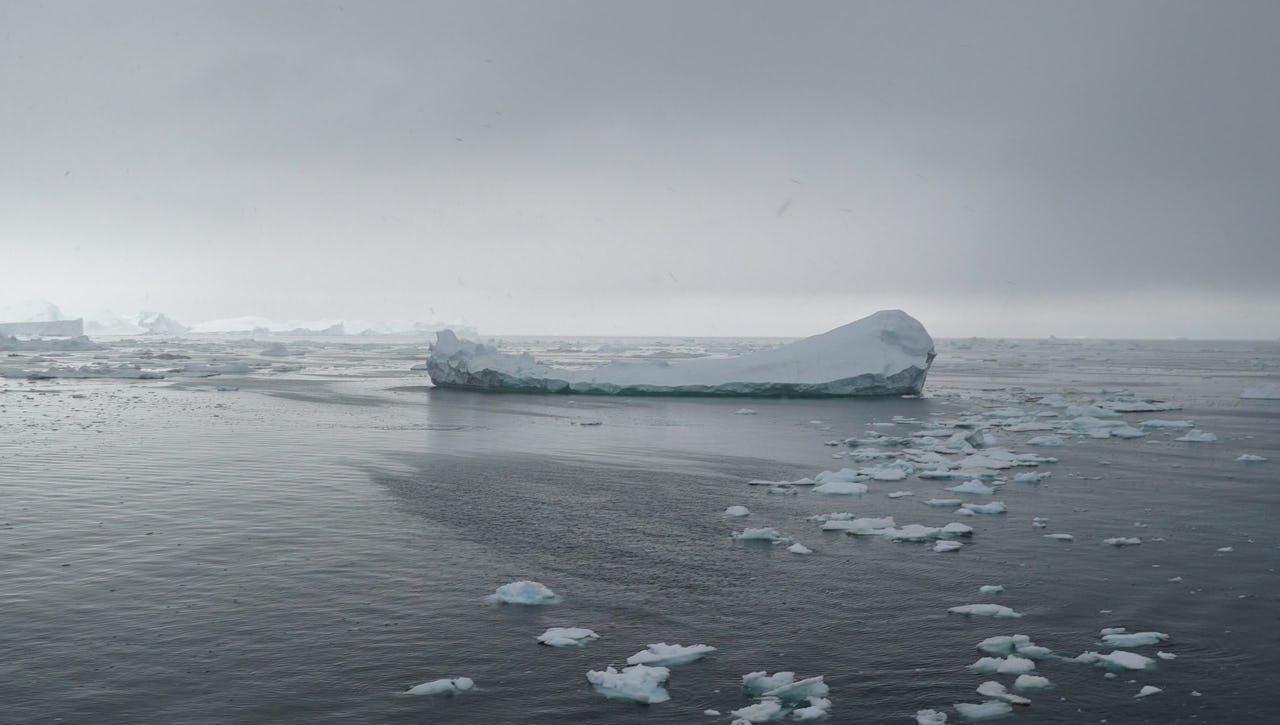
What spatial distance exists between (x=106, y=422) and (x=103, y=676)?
64.4ft

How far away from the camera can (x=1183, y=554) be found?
10.8m

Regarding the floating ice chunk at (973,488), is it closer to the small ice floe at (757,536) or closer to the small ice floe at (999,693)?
the small ice floe at (757,536)

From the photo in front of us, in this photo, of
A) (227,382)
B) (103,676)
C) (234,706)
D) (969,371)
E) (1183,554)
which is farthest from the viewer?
(969,371)

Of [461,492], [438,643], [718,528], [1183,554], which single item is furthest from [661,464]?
[438,643]

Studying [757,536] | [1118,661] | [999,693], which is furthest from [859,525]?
[999,693]

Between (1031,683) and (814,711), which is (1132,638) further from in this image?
(814,711)

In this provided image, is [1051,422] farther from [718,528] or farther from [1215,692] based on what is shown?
[1215,692]

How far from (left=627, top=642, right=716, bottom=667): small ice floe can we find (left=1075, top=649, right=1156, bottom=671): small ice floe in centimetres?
314

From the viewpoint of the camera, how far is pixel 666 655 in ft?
23.6

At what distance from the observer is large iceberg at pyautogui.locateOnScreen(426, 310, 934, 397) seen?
35.6m

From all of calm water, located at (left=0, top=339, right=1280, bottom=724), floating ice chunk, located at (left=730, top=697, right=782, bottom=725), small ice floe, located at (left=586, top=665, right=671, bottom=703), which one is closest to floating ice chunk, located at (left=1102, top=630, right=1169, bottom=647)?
calm water, located at (left=0, top=339, right=1280, bottom=724)

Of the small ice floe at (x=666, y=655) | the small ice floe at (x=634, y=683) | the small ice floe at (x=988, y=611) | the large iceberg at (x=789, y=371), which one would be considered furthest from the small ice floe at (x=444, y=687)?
the large iceberg at (x=789, y=371)

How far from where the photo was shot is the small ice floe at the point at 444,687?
659 centimetres

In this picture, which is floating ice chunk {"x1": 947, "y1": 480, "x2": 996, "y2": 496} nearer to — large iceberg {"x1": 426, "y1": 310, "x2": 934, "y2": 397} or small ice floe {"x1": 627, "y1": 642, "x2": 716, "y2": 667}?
small ice floe {"x1": 627, "y1": 642, "x2": 716, "y2": 667}
